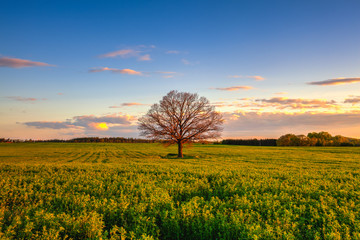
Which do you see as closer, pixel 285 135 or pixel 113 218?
pixel 113 218

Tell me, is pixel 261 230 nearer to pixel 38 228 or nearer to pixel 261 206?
pixel 261 206

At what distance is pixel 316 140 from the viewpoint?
361 ft

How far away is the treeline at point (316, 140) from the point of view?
104 metres

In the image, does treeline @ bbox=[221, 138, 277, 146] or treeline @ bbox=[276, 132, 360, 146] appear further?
treeline @ bbox=[221, 138, 277, 146]

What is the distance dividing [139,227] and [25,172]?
14907 mm

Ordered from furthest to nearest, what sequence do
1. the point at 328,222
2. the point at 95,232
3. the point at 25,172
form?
1. the point at 25,172
2. the point at 328,222
3. the point at 95,232

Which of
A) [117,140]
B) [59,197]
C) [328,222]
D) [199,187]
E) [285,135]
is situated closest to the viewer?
[328,222]

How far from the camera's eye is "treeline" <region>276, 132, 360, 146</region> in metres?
104

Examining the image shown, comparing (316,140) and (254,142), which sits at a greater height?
(316,140)

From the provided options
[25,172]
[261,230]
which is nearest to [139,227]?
[261,230]

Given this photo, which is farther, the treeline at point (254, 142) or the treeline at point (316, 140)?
the treeline at point (254, 142)

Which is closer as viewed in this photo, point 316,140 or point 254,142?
point 316,140

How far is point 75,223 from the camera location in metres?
6.10

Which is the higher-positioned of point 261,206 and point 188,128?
point 188,128
